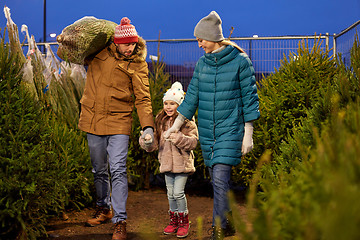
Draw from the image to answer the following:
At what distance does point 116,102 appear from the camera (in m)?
3.66

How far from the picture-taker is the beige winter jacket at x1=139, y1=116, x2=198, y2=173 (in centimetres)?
373

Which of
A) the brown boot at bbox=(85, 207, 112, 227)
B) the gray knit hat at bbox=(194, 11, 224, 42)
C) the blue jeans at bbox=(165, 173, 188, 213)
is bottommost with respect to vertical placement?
the brown boot at bbox=(85, 207, 112, 227)

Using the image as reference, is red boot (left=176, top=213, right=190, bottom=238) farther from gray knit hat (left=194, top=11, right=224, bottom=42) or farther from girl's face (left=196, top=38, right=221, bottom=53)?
gray knit hat (left=194, top=11, right=224, bottom=42)

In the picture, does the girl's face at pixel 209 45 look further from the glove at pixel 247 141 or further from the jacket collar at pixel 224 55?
the glove at pixel 247 141

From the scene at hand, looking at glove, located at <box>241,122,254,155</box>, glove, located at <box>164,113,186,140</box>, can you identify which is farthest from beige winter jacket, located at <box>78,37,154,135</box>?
glove, located at <box>241,122,254,155</box>

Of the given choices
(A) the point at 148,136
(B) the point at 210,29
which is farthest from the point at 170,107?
(B) the point at 210,29

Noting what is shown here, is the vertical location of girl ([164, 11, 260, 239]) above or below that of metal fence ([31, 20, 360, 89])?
below

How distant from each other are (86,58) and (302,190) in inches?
130

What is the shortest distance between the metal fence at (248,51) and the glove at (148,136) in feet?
17.8

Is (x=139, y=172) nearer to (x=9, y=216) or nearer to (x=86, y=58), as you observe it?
(x=86, y=58)

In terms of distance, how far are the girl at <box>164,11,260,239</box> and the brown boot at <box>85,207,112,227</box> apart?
1398 millimetres

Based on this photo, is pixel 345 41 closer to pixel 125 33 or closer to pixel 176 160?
pixel 176 160

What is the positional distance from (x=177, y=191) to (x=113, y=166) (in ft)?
2.45

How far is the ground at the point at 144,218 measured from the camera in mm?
3709
